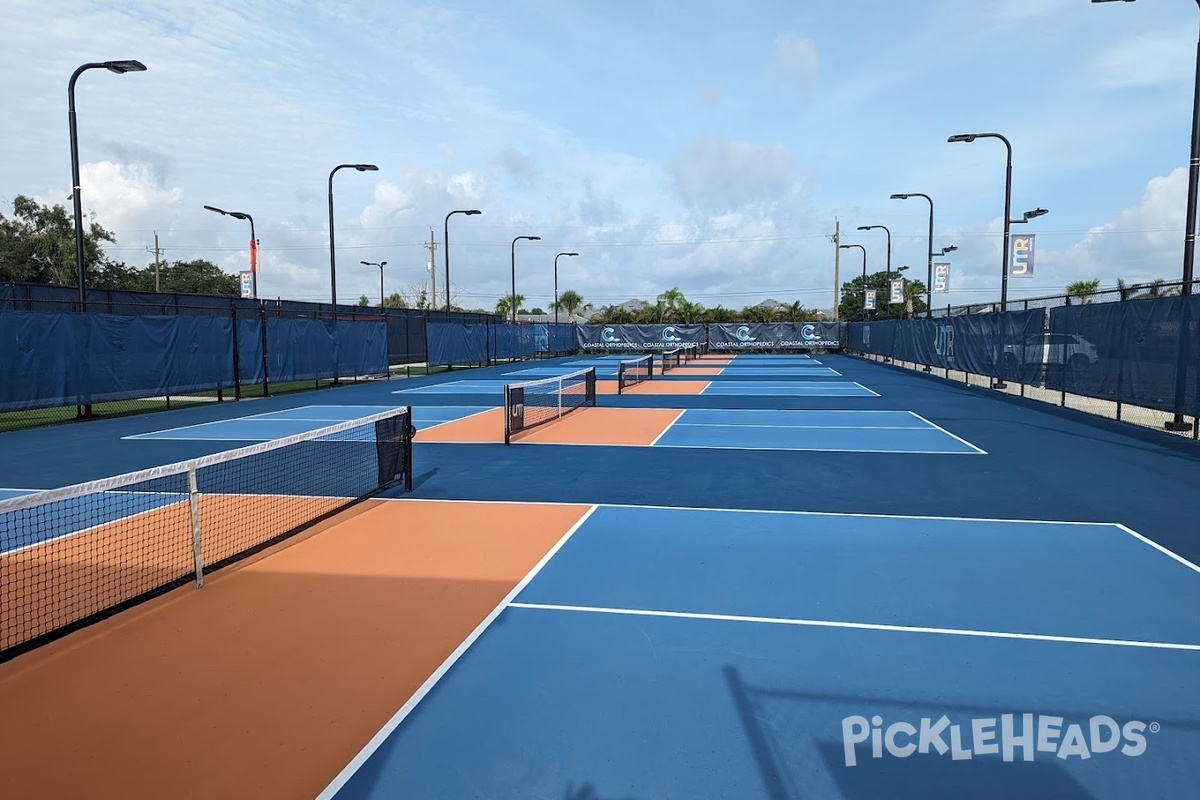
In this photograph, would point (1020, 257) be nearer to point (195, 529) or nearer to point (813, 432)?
point (813, 432)

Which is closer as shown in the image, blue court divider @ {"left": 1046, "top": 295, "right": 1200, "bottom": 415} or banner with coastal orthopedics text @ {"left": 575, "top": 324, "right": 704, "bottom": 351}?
blue court divider @ {"left": 1046, "top": 295, "right": 1200, "bottom": 415}

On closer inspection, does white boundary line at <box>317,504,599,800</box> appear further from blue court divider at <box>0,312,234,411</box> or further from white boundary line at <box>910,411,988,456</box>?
blue court divider at <box>0,312,234,411</box>

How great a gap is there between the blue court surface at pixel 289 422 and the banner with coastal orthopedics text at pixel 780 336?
3919cm

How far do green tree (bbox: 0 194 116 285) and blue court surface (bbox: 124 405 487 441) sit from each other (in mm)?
33762

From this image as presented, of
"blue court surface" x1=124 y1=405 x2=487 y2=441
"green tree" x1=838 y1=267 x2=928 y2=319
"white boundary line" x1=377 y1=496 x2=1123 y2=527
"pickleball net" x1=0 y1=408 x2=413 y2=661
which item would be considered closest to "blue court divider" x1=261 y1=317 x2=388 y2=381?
"blue court surface" x1=124 y1=405 x2=487 y2=441

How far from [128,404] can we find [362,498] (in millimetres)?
15484

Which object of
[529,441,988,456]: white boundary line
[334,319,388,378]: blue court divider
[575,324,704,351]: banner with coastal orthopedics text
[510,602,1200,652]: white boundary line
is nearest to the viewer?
[510,602,1200,652]: white boundary line

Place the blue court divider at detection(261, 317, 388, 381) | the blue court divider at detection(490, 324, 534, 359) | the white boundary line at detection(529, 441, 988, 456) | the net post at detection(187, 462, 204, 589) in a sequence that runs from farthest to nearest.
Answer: the blue court divider at detection(490, 324, 534, 359) < the blue court divider at detection(261, 317, 388, 381) < the white boundary line at detection(529, 441, 988, 456) < the net post at detection(187, 462, 204, 589)

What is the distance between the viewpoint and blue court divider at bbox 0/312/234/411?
1516 centimetres

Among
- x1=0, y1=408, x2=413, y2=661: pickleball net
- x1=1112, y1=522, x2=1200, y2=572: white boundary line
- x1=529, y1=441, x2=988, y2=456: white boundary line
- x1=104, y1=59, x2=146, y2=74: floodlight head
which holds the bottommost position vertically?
x1=0, y1=408, x2=413, y2=661: pickleball net

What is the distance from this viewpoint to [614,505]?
27.7 feet

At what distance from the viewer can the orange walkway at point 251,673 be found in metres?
3.51

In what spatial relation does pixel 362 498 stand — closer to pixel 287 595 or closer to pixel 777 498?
pixel 287 595

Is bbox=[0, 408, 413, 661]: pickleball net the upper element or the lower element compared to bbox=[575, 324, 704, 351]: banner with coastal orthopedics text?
lower
